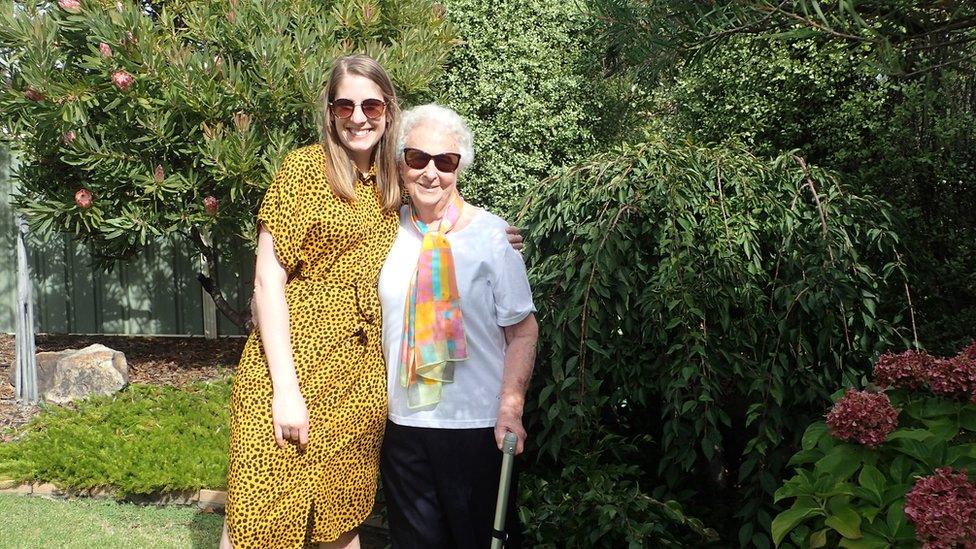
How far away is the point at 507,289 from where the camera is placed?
2.15m

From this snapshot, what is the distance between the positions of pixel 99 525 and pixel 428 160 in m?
2.92

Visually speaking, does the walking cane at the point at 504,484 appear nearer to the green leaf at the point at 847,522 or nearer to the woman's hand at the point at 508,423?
the woman's hand at the point at 508,423

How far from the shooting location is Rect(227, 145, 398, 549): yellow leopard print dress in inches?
84.3

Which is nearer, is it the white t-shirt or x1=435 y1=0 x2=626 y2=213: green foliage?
the white t-shirt

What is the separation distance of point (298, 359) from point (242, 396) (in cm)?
18

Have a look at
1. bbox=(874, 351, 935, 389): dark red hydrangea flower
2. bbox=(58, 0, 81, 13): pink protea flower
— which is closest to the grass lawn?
bbox=(874, 351, 935, 389): dark red hydrangea flower

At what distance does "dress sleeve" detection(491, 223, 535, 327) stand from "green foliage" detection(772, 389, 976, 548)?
826 mm

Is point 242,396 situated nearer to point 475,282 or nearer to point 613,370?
point 475,282

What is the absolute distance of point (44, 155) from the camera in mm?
6070

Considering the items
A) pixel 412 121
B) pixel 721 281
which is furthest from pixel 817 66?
pixel 412 121

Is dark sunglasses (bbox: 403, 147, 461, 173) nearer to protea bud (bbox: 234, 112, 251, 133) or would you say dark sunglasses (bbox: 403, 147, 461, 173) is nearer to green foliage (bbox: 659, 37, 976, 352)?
green foliage (bbox: 659, 37, 976, 352)

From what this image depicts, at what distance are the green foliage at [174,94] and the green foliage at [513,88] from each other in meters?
0.68

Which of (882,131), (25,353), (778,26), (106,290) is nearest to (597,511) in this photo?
(778,26)

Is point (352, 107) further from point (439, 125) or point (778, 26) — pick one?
Result: point (778, 26)
